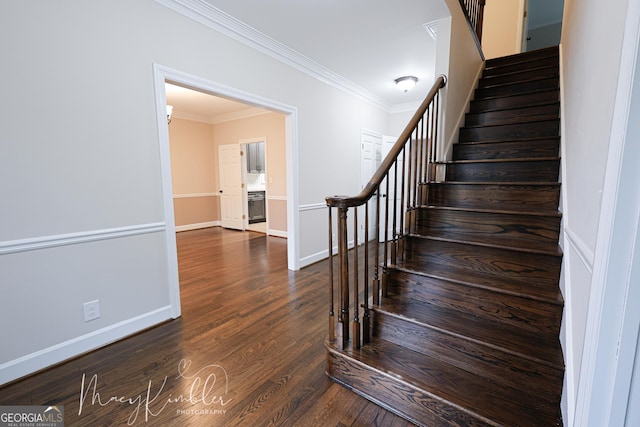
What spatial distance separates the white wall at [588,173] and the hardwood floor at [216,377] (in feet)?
2.85

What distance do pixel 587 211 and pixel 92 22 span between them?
2897mm

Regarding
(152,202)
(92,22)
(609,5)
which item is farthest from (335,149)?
(609,5)

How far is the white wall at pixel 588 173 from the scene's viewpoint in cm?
88

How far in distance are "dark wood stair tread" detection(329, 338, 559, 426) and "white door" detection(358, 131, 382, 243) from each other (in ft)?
11.1

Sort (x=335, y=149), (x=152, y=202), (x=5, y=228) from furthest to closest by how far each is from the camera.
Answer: (x=335, y=149)
(x=152, y=202)
(x=5, y=228)

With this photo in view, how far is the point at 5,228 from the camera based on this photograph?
62.6 inches

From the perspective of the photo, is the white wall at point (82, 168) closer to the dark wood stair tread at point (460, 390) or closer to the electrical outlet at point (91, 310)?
the electrical outlet at point (91, 310)

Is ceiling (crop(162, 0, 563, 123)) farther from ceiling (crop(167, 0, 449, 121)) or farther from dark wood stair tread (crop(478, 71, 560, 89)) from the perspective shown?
dark wood stair tread (crop(478, 71, 560, 89))

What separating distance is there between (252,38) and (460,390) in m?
3.27

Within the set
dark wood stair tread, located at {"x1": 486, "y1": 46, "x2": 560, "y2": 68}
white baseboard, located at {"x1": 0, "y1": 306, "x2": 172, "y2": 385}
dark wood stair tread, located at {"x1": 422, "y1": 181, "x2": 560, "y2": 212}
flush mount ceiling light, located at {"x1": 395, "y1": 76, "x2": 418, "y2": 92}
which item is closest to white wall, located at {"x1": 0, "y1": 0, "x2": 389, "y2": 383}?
white baseboard, located at {"x1": 0, "y1": 306, "x2": 172, "y2": 385}

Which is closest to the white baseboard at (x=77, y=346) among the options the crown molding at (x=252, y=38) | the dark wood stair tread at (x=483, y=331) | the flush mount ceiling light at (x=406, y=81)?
the dark wood stair tread at (x=483, y=331)

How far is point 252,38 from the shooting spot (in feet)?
9.16

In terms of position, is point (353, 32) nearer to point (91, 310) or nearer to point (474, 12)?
point (474, 12)

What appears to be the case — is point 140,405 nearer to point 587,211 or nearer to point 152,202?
Result: point 152,202
